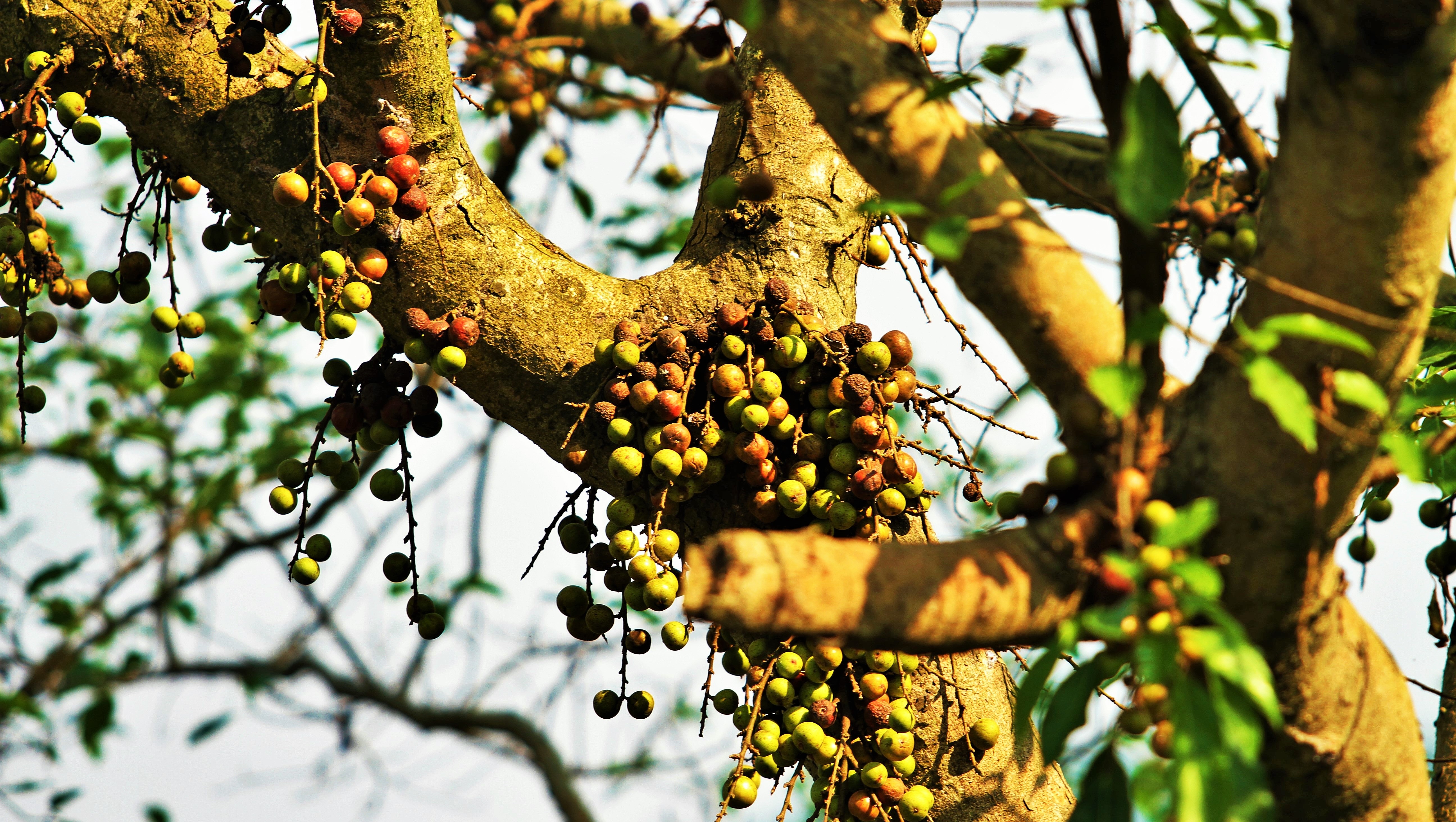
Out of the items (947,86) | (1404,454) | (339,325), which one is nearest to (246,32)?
(339,325)

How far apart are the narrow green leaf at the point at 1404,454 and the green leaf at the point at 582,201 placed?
11.3 feet

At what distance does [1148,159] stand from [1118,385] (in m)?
0.22

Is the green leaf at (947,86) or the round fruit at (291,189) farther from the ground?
the round fruit at (291,189)

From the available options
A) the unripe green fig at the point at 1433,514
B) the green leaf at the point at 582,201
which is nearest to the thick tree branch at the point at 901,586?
the unripe green fig at the point at 1433,514

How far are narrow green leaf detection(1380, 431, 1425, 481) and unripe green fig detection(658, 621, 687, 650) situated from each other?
3.68 ft

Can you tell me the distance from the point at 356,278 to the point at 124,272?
2.17ft

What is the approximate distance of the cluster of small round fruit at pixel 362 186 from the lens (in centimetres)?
165

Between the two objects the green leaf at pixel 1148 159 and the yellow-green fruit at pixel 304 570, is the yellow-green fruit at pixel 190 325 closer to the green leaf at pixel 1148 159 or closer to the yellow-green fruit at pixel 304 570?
the yellow-green fruit at pixel 304 570

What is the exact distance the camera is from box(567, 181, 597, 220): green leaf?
13.5 ft

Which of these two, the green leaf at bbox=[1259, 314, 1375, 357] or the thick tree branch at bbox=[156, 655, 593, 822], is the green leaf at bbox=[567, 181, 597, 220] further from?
the green leaf at bbox=[1259, 314, 1375, 357]

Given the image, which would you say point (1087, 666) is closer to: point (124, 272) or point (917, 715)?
point (917, 715)

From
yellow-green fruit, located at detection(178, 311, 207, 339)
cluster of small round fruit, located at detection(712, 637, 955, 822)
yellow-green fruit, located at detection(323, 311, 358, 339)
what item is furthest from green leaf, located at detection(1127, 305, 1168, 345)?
yellow-green fruit, located at detection(178, 311, 207, 339)

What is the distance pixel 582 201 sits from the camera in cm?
414

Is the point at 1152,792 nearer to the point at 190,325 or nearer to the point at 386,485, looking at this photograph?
the point at 386,485
